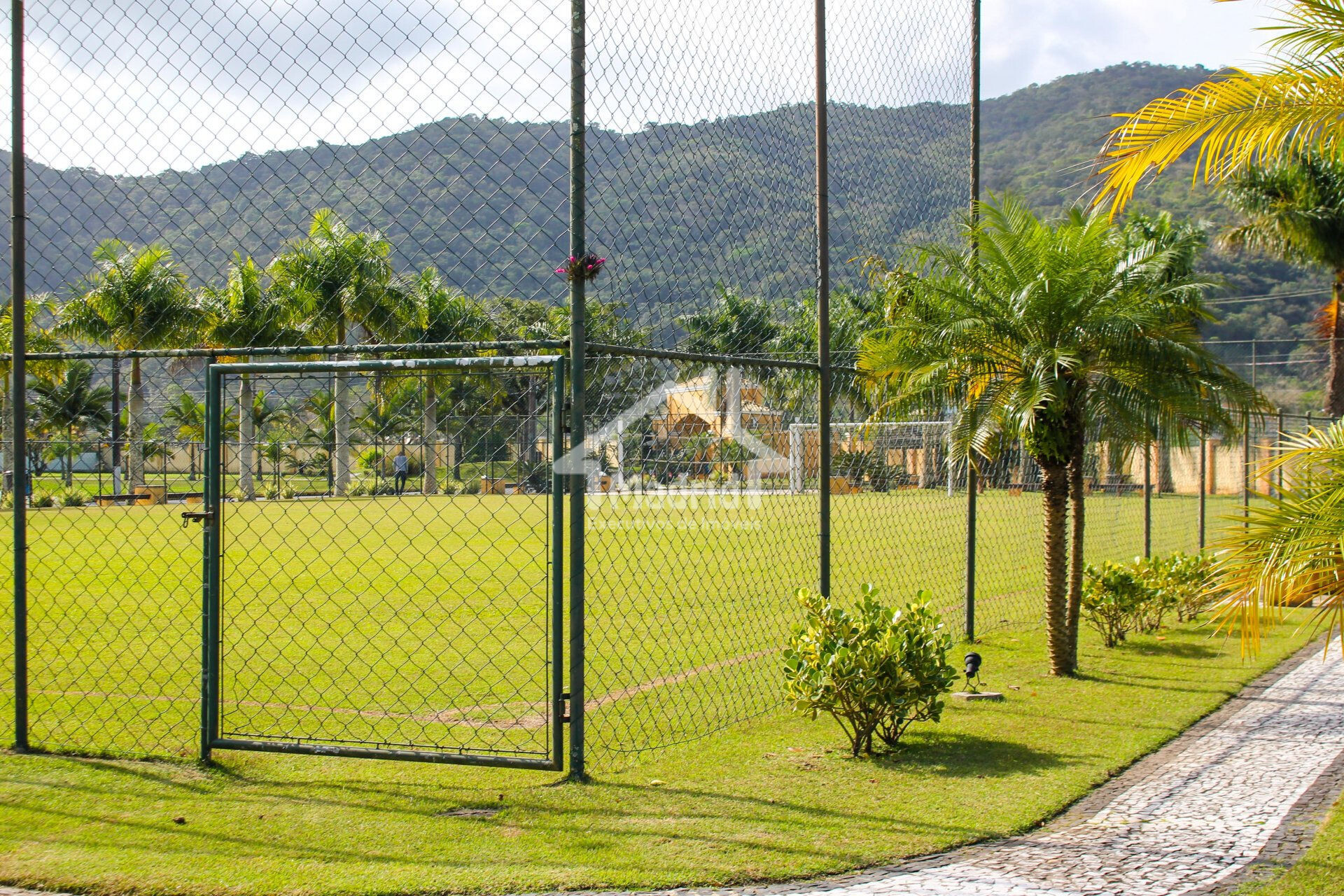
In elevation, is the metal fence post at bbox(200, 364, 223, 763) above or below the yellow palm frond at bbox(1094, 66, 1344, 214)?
below

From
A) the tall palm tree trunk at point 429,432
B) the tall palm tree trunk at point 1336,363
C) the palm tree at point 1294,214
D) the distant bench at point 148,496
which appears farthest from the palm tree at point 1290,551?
the tall palm tree trunk at point 1336,363

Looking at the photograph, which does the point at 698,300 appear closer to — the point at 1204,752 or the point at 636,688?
the point at 636,688

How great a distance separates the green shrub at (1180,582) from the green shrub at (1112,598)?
0.48 metres

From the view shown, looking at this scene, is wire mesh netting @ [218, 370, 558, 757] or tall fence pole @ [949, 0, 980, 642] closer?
wire mesh netting @ [218, 370, 558, 757]

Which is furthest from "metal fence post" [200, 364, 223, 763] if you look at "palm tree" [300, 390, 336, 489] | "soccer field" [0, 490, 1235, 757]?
"palm tree" [300, 390, 336, 489]

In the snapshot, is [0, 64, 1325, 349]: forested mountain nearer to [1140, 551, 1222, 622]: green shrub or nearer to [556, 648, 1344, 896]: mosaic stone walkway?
[556, 648, 1344, 896]: mosaic stone walkway

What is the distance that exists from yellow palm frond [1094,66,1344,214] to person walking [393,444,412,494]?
14.2 ft

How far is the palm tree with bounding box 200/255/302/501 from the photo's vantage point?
5781 mm

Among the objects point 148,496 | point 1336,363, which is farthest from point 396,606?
point 1336,363

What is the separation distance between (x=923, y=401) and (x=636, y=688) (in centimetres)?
319

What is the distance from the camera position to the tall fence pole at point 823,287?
662 cm

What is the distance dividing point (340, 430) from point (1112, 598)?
7.02 meters

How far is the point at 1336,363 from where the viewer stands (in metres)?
27.1

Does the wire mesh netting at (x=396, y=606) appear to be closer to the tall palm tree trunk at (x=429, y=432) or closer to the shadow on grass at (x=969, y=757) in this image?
the tall palm tree trunk at (x=429, y=432)
